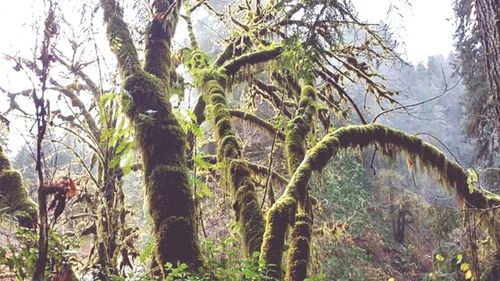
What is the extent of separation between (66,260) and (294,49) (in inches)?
80.2

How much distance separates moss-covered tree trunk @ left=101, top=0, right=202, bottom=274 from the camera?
328cm

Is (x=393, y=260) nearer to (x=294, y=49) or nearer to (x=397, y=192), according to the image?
(x=397, y=192)

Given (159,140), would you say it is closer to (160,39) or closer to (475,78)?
(160,39)

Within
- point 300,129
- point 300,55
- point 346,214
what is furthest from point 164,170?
point 346,214

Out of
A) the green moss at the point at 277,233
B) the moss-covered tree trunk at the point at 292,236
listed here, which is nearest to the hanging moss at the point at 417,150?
the moss-covered tree trunk at the point at 292,236

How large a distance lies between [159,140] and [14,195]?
199cm

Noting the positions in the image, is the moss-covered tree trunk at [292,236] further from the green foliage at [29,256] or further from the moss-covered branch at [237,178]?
the green foliage at [29,256]

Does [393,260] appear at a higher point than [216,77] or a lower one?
lower

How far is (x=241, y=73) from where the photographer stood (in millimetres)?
5926

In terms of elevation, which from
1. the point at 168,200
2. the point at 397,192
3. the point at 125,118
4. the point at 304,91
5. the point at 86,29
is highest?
the point at 397,192

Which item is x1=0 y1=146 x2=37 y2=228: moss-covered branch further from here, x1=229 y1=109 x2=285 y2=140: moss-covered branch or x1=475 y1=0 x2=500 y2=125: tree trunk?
x1=475 y1=0 x2=500 y2=125: tree trunk

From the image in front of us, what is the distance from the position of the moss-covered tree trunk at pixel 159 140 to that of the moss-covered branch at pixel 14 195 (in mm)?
1539

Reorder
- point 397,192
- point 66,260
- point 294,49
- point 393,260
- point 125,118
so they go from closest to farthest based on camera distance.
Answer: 1. point 66,260
2. point 294,49
3. point 125,118
4. point 393,260
5. point 397,192

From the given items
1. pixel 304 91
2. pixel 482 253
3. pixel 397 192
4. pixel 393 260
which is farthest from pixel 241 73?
pixel 397 192
